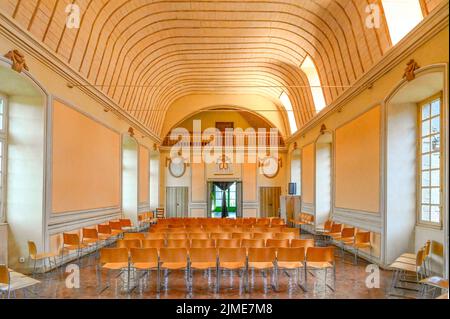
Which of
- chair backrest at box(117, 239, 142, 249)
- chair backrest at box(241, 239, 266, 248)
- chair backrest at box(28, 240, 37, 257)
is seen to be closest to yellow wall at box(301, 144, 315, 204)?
chair backrest at box(241, 239, 266, 248)

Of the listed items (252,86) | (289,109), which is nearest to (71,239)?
(252,86)

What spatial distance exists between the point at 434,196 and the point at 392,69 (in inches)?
106

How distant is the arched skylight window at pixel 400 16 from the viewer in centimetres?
698

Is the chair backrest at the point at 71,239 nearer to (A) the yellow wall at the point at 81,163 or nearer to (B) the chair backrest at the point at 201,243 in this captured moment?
(A) the yellow wall at the point at 81,163

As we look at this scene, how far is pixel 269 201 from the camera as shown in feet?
66.2

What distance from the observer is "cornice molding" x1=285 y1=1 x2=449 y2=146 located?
18.7ft

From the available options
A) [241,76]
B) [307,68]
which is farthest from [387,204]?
[241,76]

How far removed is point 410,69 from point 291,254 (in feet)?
13.0

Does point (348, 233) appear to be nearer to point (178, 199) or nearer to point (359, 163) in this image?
point (359, 163)

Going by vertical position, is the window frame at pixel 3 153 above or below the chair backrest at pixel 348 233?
above

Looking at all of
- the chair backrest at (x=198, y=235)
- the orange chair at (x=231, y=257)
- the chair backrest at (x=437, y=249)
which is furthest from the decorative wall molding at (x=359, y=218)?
the chair backrest at (x=198, y=235)

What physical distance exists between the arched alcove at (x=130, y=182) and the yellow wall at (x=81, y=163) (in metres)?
2.35

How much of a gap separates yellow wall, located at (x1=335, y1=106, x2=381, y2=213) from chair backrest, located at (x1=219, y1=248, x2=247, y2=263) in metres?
3.96

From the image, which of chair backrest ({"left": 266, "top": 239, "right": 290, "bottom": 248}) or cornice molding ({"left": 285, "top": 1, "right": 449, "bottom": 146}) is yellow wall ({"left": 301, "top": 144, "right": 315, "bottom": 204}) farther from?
chair backrest ({"left": 266, "top": 239, "right": 290, "bottom": 248})
